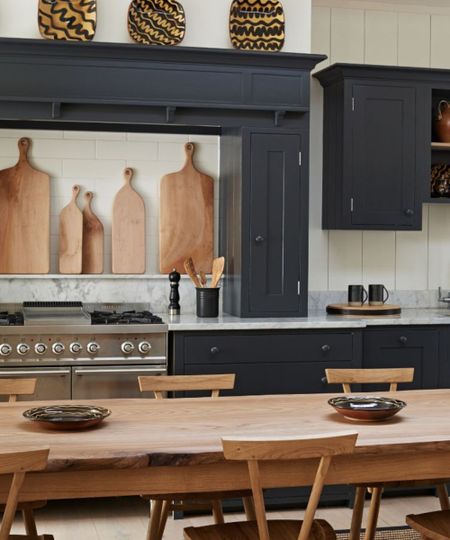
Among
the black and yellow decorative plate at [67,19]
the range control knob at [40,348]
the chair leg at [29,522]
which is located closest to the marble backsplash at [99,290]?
the range control knob at [40,348]

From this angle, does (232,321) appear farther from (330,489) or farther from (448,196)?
(448,196)

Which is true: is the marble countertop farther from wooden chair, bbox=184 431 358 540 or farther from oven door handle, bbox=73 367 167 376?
wooden chair, bbox=184 431 358 540

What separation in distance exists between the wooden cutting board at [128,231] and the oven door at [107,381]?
34.6 inches

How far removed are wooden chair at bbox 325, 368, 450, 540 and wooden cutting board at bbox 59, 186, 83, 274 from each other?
2115 mm

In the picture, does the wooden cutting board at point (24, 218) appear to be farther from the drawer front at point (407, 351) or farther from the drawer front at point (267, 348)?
the drawer front at point (407, 351)

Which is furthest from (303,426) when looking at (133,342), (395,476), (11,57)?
(11,57)

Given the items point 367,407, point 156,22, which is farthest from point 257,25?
point 367,407

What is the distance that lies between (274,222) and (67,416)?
8.63 feet

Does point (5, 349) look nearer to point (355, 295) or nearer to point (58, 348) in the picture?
point (58, 348)

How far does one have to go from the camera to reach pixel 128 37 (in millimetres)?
5422

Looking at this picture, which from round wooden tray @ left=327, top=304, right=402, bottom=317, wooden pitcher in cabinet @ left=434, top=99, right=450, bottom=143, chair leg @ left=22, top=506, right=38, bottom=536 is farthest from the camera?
wooden pitcher in cabinet @ left=434, top=99, right=450, bottom=143

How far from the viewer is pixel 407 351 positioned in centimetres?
564

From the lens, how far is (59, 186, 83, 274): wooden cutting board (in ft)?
18.9

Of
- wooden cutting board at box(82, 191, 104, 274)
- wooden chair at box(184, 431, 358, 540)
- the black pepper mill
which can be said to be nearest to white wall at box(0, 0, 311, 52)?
wooden cutting board at box(82, 191, 104, 274)
